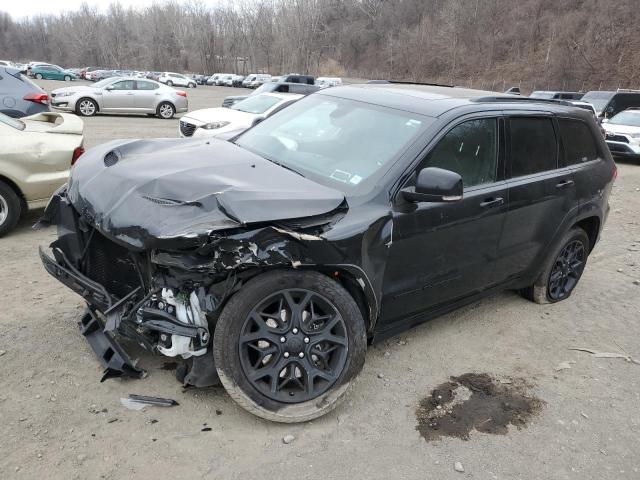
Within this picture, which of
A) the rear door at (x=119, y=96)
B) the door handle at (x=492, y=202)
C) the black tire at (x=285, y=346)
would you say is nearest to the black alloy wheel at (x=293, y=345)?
the black tire at (x=285, y=346)

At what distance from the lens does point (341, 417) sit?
311 cm

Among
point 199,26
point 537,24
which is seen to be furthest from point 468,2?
point 199,26

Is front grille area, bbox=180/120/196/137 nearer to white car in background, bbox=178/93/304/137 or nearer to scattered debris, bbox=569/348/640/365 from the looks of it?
white car in background, bbox=178/93/304/137

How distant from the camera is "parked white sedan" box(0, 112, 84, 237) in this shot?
535cm

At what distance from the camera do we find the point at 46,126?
5926 millimetres

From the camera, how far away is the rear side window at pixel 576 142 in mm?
4445

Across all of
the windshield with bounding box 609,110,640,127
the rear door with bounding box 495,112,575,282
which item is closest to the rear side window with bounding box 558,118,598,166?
the rear door with bounding box 495,112,575,282

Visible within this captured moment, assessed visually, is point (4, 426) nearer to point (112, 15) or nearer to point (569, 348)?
point (569, 348)

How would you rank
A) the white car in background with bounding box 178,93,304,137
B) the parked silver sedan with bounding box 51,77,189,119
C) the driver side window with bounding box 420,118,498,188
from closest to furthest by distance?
1. the driver side window with bounding box 420,118,498,188
2. the white car in background with bounding box 178,93,304,137
3. the parked silver sedan with bounding box 51,77,189,119

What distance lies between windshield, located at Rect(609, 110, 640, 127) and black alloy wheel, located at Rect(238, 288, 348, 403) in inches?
620

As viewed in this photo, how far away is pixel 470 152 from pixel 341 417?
6.42ft

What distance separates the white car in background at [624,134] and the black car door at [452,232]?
1324 cm

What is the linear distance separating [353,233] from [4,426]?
6.91 feet

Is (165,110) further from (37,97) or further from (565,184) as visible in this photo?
(565,184)
